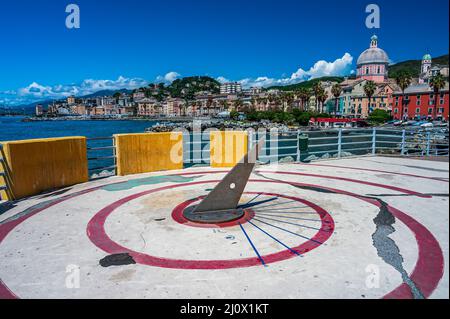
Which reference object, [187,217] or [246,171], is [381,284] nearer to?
[246,171]

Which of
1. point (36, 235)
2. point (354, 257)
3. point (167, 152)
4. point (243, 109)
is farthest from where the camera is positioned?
point (243, 109)

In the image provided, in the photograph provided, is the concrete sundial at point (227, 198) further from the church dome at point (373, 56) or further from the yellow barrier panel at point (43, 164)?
the church dome at point (373, 56)

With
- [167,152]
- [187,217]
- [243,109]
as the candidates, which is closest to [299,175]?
[167,152]

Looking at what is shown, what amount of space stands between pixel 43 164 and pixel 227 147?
6.36 meters

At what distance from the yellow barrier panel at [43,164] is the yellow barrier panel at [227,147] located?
4726 millimetres

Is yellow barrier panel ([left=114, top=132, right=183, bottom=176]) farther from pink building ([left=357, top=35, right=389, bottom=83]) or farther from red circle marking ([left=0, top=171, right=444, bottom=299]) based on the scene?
pink building ([left=357, top=35, right=389, bottom=83])

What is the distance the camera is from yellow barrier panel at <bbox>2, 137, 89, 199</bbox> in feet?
26.5

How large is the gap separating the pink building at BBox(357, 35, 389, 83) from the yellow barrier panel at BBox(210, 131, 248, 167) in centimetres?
14828

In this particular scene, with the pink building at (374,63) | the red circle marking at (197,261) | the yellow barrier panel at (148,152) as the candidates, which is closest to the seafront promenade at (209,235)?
the red circle marking at (197,261)

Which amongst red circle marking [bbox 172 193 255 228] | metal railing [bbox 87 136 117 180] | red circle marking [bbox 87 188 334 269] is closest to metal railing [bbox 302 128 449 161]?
red circle marking [bbox 87 188 334 269]

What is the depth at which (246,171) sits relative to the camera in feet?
21.4

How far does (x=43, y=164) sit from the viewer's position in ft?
29.3

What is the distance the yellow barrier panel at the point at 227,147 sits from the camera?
12727mm
